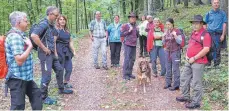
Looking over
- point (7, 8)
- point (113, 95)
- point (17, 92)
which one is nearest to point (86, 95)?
point (113, 95)

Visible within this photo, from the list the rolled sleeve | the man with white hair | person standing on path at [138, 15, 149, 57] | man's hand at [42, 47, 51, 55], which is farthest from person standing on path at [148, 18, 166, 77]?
the rolled sleeve

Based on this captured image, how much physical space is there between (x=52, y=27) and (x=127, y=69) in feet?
11.5

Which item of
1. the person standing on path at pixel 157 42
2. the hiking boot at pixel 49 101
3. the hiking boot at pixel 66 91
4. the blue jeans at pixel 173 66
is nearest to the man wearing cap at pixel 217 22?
the person standing on path at pixel 157 42

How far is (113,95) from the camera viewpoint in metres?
8.83

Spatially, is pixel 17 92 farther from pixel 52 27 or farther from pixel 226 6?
pixel 226 6

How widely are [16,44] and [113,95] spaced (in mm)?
4155

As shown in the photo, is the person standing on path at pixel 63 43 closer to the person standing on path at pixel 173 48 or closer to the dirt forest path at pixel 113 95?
the dirt forest path at pixel 113 95

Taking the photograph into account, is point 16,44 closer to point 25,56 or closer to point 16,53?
point 16,53

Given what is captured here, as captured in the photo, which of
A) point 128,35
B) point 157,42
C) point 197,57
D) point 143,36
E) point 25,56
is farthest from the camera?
point 143,36

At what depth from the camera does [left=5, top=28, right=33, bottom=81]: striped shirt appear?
16.9 ft

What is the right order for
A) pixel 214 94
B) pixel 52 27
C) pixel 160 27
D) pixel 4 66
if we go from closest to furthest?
1. pixel 4 66
2. pixel 52 27
3. pixel 214 94
4. pixel 160 27

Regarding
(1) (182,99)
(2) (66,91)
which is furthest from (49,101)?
(1) (182,99)

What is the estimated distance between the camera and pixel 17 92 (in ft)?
17.7

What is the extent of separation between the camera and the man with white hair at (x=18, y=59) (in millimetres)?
5152
